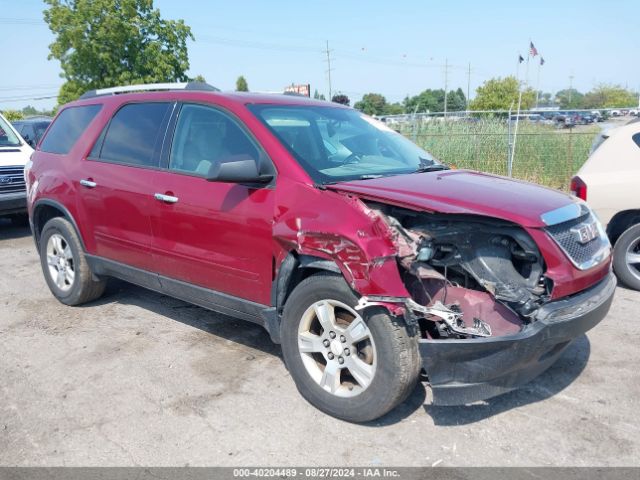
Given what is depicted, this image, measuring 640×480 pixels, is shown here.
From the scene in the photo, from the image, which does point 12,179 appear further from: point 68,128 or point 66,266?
point 66,266

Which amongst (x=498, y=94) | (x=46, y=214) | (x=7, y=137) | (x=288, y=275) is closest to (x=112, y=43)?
(x=7, y=137)

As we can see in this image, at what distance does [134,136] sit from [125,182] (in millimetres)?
397

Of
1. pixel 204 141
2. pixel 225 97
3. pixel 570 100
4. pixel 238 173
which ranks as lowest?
pixel 570 100

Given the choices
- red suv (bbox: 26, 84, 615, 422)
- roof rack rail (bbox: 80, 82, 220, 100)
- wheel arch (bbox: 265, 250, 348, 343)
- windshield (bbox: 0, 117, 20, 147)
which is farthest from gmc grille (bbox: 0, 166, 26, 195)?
wheel arch (bbox: 265, 250, 348, 343)

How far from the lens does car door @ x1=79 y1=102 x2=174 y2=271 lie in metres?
4.24

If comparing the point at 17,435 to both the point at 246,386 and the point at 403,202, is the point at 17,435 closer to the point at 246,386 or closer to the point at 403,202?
the point at 246,386

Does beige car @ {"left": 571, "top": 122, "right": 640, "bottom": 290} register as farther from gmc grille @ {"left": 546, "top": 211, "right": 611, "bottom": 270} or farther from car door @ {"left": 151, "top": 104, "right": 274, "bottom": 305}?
car door @ {"left": 151, "top": 104, "right": 274, "bottom": 305}

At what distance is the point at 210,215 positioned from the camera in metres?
3.74

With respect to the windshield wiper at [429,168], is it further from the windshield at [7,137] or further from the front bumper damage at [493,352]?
the windshield at [7,137]

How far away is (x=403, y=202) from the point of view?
9.80 ft

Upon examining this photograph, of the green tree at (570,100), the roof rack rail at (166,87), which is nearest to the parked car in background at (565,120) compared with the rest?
the roof rack rail at (166,87)

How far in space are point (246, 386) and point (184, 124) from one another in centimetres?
196

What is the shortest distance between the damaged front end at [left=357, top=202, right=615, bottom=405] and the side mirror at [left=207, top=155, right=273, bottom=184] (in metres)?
0.78

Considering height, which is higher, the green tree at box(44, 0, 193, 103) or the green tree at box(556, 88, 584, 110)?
the green tree at box(44, 0, 193, 103)
